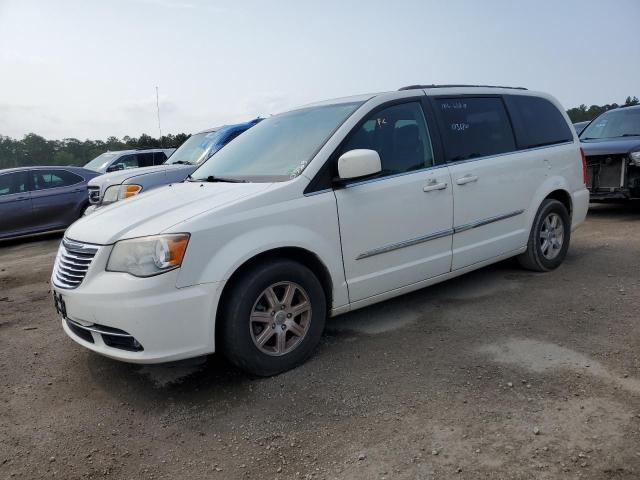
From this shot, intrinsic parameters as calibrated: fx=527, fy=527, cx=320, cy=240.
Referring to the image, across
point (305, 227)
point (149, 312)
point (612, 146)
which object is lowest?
point (149, 312)

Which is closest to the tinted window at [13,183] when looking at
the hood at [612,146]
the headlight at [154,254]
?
the headlight at [154,254]

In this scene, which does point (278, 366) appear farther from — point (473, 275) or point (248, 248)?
point (473, 275)

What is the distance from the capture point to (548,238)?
530cm

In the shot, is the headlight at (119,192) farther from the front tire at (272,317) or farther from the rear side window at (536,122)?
the rear side window at (536,122)

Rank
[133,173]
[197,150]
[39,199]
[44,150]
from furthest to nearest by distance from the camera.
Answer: [44,150]
[39,199]
[197,150]
[133,173]

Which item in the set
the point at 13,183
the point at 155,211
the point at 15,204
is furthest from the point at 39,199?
the point at 155,211

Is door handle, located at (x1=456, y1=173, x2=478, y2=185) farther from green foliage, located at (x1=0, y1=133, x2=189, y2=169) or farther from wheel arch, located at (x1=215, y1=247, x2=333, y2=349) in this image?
green foliage, located at (x1=0, y1=133, x2=189, y2=169)

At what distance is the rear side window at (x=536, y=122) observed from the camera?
4.97 metres

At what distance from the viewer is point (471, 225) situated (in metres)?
4.42

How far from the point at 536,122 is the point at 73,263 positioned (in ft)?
14.1

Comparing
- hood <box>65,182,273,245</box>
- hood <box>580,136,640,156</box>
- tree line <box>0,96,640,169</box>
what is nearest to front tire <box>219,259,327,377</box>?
hood <box>65,182,273,245</box>

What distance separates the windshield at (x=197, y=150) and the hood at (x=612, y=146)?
5715 mm

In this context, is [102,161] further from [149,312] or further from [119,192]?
[149,312]

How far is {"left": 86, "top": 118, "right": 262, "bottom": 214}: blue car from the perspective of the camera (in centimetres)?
757
